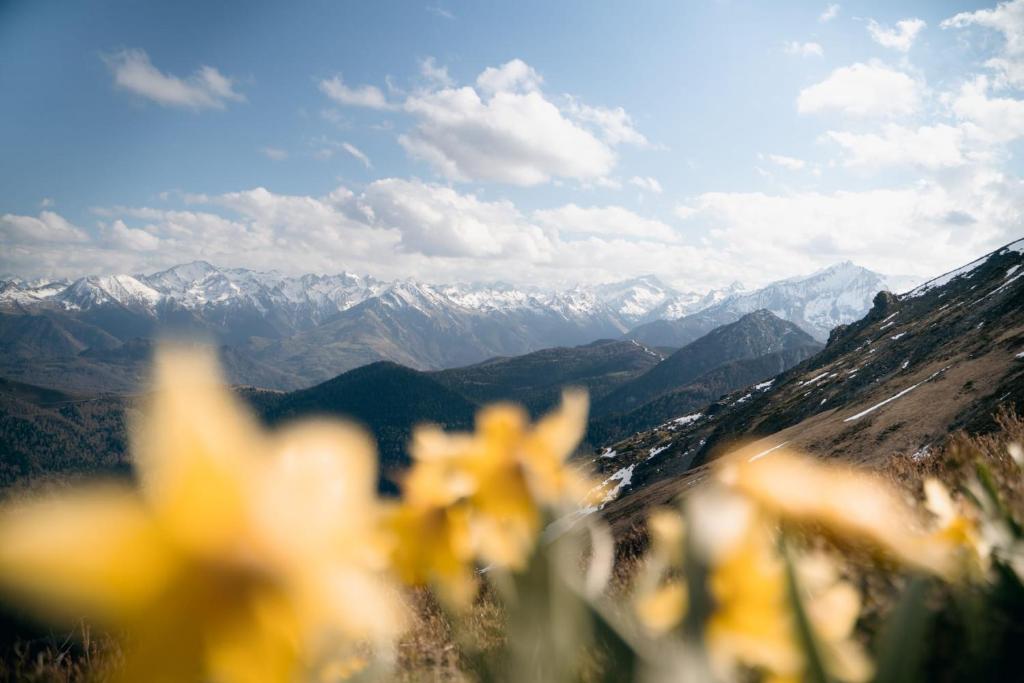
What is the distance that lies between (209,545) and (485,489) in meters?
0.49

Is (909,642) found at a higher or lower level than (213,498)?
lower

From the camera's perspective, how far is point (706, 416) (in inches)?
4636

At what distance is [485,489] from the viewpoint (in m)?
1.02

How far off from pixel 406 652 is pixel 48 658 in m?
2.88

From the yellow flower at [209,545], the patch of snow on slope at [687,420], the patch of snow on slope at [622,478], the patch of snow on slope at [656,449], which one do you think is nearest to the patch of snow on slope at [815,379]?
the patch of snow on slope at [656,449]

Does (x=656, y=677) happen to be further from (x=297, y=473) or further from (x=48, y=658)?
(x=48, y=658)

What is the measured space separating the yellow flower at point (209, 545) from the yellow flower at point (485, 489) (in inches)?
11.5

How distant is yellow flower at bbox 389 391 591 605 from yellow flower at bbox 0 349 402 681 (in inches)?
11.5

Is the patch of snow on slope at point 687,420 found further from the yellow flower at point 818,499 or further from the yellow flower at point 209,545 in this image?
the yellow flower at point 209,545

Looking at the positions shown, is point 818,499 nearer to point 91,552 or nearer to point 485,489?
point 485,489

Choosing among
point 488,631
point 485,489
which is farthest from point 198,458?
point 488,631

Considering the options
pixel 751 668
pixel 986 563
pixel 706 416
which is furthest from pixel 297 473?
pixel 706 416

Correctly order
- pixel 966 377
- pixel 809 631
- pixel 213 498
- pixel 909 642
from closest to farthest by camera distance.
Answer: pixel 213 498 < pixel 809 631 < pixel 909 642 < pixel 966 377

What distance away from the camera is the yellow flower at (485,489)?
1.00m
